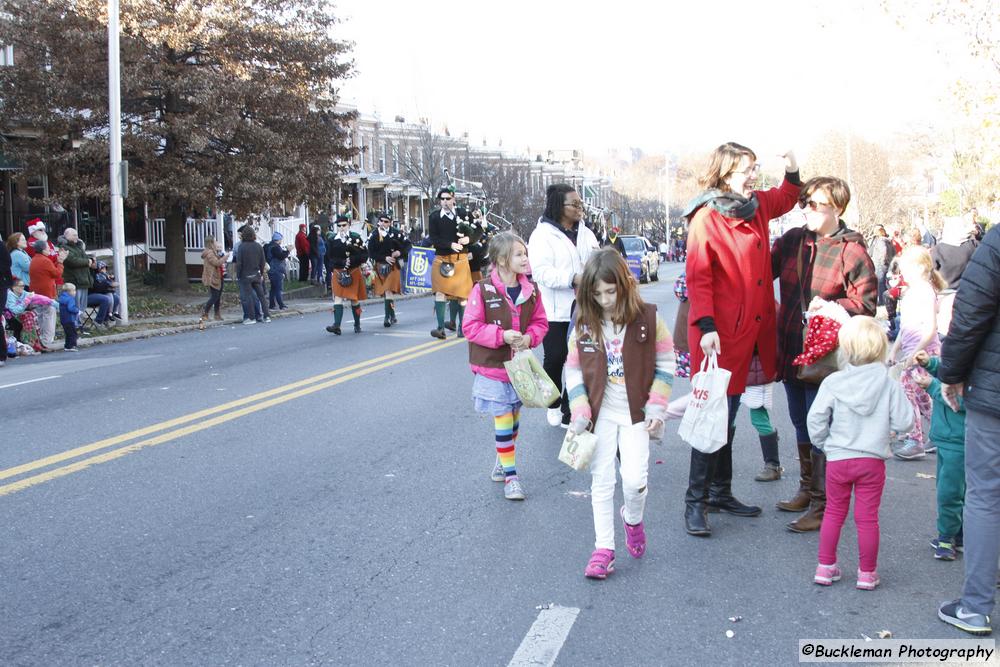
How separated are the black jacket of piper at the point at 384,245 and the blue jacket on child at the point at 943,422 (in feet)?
42.5

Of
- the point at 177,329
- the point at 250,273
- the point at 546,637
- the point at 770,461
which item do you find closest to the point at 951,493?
the point at 770,461

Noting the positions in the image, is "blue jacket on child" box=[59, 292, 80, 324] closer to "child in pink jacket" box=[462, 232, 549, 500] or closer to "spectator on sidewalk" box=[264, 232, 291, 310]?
"spectator on sidewalk" box=[264, 232, 291, 310]

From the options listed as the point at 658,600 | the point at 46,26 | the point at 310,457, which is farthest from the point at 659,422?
the point at 46,26

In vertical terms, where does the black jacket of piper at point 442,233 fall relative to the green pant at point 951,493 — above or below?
above

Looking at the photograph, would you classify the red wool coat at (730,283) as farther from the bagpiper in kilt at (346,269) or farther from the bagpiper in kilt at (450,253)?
the bagpiper in kilt at (346,269)

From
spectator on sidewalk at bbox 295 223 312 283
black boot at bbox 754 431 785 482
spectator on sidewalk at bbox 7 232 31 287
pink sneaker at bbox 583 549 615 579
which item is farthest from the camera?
spectator on sidewalk at bbox 295 223 312 283

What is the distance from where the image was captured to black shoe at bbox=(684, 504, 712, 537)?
18.2ft

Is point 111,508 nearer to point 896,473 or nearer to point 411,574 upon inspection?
point 411,574

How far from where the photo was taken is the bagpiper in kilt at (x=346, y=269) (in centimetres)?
1667

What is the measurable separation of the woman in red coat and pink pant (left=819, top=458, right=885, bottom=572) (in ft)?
2.84

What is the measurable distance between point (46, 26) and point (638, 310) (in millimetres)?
22320

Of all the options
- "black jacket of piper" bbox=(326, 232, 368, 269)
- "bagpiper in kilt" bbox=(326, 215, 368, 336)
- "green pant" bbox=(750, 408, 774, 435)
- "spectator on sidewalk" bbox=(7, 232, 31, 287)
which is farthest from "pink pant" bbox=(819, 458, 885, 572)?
"spectator on sidewalk" bbox=(7, 232, 31, 287)

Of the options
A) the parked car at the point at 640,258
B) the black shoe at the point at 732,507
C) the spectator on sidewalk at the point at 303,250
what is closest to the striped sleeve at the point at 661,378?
the black shoe at the point at 732,507

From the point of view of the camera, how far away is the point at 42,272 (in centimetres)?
1600
